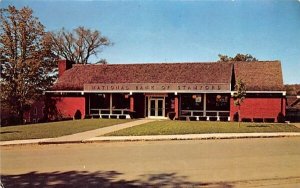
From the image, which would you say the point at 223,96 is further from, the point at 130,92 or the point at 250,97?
the point at 130,92

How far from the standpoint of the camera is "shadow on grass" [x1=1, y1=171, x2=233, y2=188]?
307 inches

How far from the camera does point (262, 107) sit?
25922 millimetres

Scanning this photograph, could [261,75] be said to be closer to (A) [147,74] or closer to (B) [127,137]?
(A) [147,74]

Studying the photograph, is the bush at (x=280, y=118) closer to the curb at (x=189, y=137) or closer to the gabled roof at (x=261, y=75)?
the gabled roof at (x=261, y=75)

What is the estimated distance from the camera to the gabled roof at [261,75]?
26578mm

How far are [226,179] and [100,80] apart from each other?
22935 millimetres

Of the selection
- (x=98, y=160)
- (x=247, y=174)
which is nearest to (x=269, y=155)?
(x=247, y=174)

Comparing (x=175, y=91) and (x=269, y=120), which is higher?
(x=175, y=91)

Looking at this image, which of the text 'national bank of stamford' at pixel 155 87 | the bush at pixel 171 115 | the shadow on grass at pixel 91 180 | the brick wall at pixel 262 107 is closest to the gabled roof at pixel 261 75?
the brick wall at pixel 262 107

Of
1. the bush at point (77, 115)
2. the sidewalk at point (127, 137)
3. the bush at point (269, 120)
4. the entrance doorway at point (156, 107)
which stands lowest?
the sidewalk at point (127, 137)

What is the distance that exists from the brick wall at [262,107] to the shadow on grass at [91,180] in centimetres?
1881

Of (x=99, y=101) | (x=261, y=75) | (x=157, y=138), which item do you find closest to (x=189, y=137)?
(x=157, y=138)

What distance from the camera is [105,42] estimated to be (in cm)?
5203

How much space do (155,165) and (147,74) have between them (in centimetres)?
2067
